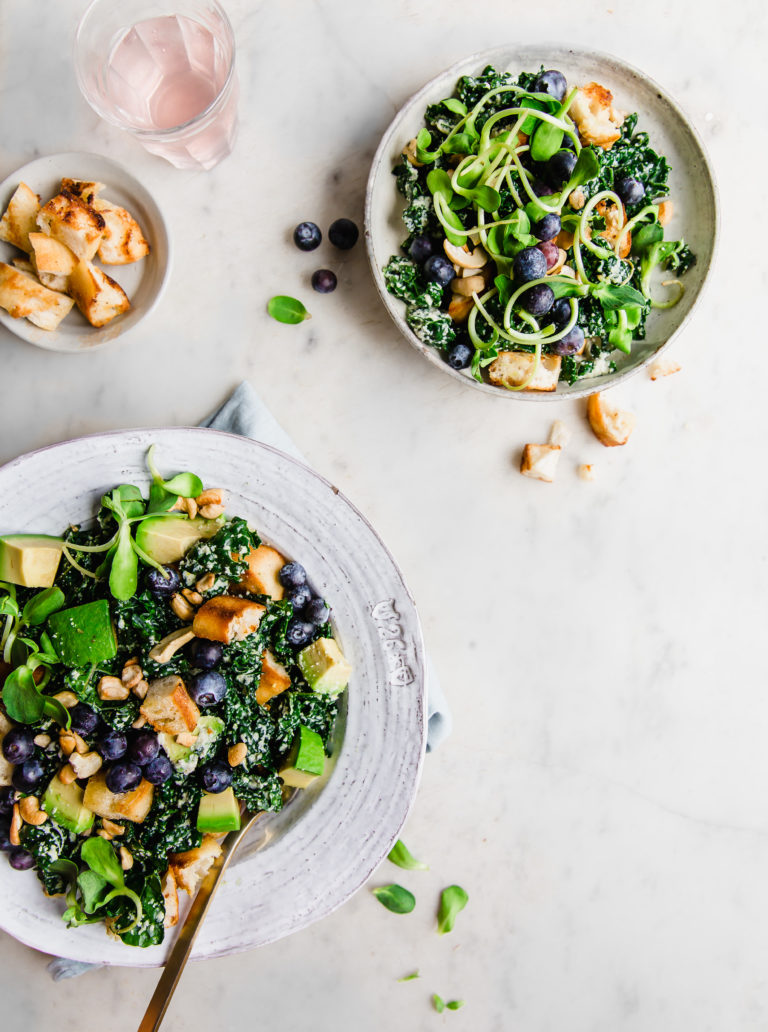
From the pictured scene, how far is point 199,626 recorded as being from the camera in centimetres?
158

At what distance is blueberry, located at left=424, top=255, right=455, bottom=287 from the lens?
Answer: 1732 mm

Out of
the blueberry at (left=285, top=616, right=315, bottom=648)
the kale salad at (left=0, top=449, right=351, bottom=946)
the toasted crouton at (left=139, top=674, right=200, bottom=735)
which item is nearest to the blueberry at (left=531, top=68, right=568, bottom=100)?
the kale salad at (left=0, top=449, right=351, bottom=946)

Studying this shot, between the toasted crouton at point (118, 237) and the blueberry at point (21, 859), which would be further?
the toasted crouton at point (118, 237)

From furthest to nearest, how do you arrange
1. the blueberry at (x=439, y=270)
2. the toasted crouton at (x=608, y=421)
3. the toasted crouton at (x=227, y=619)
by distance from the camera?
the toasted crouton at (x=608, y=421), the blueberry at (x=439, y=270), the toasted crouton at (x=227, y=619)

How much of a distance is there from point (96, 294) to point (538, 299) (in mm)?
989

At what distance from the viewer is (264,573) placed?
1643mm

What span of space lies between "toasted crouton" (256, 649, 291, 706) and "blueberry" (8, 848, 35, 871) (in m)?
0.59

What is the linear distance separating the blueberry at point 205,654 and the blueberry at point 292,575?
0.64 feet

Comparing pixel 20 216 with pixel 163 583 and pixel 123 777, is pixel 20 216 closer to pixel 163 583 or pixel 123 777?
pixel 163 583

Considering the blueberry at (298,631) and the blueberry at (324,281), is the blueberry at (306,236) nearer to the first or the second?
the blueberry at (324,281)

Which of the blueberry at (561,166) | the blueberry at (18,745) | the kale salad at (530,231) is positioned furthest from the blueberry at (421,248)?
the blueberry at (18,745)

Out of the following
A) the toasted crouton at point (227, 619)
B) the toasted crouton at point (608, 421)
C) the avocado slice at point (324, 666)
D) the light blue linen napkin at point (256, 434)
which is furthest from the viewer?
the toasted crouton at point (608, 421)

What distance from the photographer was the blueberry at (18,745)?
5.23ft

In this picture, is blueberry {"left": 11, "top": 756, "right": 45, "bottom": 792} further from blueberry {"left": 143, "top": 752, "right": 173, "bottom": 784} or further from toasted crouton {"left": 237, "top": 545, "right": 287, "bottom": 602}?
toasted crouton {"left": 237, "top": 545, "right": 287, "bottom": 602}
